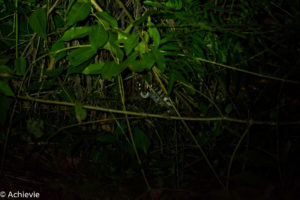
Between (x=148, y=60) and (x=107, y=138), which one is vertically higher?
(x=148, y=60)

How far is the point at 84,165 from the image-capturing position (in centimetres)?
114

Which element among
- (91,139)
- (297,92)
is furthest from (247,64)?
(91,139)

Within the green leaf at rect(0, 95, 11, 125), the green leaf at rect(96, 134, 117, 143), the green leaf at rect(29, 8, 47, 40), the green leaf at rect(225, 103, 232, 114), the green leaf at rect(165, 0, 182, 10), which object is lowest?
A: the green leaf at rect(96, 134, 117, 143)

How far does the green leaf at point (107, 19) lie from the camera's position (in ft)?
2.76

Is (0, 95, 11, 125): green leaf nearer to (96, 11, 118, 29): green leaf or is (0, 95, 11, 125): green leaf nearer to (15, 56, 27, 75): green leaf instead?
(15, 56, 27, 75): green leaf

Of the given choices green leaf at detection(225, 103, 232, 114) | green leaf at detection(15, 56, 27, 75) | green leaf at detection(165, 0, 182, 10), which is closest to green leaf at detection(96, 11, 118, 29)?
green leaf at detection(165, 0, 182, 10)

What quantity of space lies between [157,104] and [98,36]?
1.93 ft

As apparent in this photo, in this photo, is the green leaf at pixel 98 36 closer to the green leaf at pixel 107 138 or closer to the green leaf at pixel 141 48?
the green leaf at pixel 141 48

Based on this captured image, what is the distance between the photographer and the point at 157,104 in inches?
50.1

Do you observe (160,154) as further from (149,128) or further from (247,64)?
(247,64)

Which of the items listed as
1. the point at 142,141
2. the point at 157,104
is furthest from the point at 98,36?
the point at 157,104

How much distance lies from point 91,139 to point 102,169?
0.16m

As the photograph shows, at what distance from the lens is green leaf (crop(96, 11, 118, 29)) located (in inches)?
33.1

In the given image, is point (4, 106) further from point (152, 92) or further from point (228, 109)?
point (228, 109)
